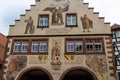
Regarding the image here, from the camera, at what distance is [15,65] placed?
2164cm

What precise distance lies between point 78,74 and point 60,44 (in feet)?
11.7

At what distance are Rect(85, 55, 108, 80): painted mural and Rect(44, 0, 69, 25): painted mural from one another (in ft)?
15.5

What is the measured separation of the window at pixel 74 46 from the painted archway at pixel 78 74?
1745 millimetres

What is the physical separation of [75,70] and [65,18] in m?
5.34

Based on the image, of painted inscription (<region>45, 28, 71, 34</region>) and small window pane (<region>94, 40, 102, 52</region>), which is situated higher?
painted inscription (<region>45, 28, 71, 34</region>)

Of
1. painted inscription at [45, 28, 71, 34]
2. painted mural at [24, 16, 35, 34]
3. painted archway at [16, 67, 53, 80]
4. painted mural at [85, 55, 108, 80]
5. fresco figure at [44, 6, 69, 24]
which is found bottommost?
painted archway at [16, 67, 53, 80]

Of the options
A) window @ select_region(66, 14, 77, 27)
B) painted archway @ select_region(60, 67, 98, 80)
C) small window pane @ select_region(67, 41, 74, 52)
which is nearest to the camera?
painted archway @ select_region(60, 67, 98, 80)

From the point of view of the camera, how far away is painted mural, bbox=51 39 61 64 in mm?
21406

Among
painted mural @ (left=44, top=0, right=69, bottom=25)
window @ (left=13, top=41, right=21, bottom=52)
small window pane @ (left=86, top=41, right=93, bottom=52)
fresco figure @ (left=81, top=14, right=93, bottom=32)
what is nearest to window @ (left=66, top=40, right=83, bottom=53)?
small window pane @ (left=86, top=41, right=93, bottom=52)

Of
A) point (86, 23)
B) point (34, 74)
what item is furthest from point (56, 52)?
point (86, 23)

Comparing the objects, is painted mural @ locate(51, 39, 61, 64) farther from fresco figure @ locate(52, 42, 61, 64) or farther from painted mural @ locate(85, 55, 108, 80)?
painted mural @ locate(85, 55, 108, 80)

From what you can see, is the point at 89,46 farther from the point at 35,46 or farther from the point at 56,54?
the point at 35,46

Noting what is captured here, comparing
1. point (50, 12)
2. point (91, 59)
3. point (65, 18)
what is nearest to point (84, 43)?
point (91, 59)

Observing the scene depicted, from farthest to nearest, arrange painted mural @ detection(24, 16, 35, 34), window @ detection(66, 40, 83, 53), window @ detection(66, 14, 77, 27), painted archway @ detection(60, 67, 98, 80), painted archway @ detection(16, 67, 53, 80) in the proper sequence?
painted mural @ detection(24, 16, 35, 34) → window @ detection(66, 14, 77, 27) → window @ detection(66, 40, 83, 53) → painted archway @ detection(16, 67, 53, 80) → painted archway @ detection(60, 67, 98, 80)
